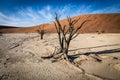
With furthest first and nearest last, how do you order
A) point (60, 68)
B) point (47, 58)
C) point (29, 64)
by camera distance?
point (47, 58)
point (29, 64)
point (60, 68)

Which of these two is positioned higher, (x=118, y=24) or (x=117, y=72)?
(x=118, y=24)

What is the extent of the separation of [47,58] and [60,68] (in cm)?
183


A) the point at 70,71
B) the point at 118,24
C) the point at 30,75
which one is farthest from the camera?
the point at 118,24

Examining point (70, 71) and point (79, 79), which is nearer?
point (79, 79)

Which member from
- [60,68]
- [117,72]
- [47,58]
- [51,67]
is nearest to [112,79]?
[117,72]

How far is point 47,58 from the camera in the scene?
778cm

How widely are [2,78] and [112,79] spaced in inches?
185

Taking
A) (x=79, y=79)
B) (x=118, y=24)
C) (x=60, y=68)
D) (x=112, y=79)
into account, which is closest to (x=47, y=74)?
(x=60, y=68)

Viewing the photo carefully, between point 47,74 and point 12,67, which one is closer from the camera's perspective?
point 47,74

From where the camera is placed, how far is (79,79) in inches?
198

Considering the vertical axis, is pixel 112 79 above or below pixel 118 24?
below

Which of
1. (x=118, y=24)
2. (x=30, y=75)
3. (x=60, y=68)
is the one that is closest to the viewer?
(x=30, y=75)

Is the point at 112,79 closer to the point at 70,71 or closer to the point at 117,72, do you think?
the point at 117,72

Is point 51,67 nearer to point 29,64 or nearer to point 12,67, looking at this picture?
point 29,64
